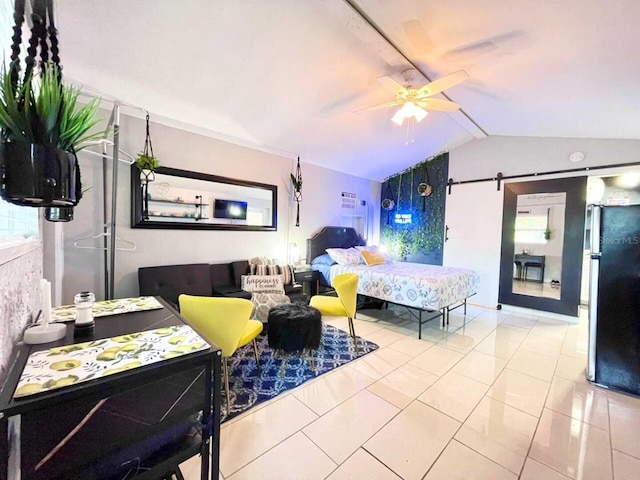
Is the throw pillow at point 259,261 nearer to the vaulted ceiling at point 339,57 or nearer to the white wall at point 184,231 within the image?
the white wall at point 184,231

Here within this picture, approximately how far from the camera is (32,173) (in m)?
0.76

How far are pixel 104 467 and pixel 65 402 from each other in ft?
0.92

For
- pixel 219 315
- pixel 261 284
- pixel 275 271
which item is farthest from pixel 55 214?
pixel 275 271

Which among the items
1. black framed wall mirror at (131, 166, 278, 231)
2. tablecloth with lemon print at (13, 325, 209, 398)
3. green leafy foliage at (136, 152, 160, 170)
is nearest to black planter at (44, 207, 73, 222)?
tablecloth with lemon print at (13, 325, 209, 398)

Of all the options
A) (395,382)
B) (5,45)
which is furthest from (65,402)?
(395,382)

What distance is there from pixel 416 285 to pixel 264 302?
187 centimetres

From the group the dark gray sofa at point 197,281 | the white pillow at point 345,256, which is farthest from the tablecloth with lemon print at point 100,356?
the white pillow at point 345,256

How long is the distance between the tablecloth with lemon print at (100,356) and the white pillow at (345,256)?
10.8 feet

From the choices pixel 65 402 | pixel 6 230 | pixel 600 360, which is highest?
pixel 6 230

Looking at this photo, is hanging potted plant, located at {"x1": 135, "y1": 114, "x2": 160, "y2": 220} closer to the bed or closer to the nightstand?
the nightstand

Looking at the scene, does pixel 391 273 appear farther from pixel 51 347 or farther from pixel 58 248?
pixel 58 248

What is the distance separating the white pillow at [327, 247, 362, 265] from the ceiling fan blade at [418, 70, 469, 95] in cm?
256

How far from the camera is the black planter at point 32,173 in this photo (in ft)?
2.44

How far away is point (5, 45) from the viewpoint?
3.64 feet
